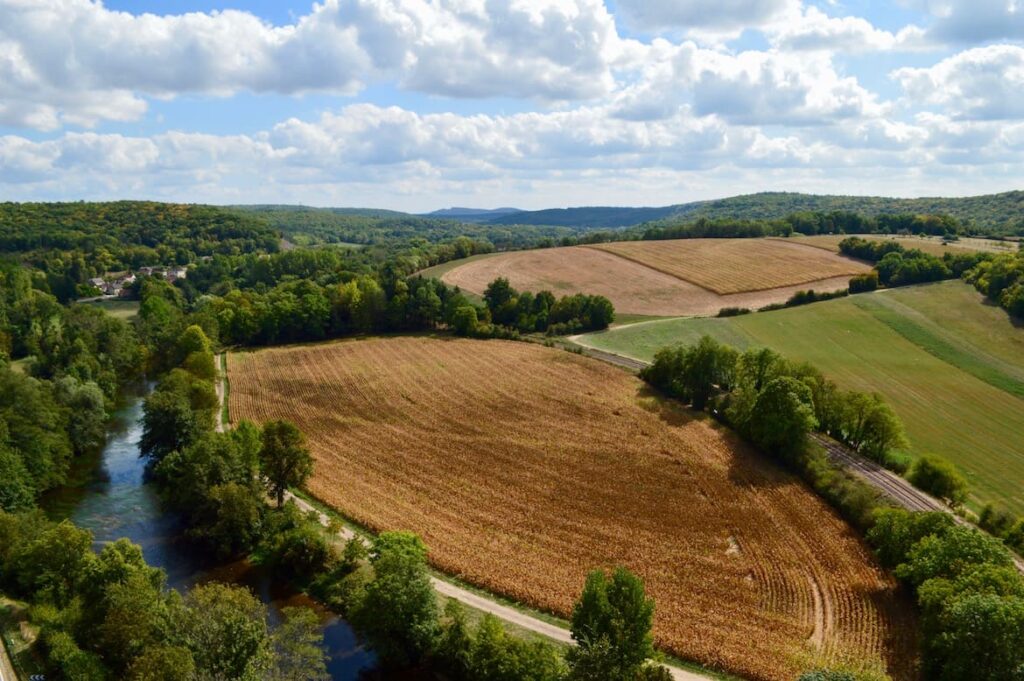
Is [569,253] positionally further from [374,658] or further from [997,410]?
[374,658]

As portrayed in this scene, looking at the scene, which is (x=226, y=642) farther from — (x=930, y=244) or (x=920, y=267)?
(x=930, y=244)

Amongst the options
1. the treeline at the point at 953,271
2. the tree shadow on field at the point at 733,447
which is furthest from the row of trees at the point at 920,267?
the tree shadow on field at the point at 733,447

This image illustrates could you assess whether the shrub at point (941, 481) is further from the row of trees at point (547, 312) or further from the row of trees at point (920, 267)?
the row of trees at point (920, 267)

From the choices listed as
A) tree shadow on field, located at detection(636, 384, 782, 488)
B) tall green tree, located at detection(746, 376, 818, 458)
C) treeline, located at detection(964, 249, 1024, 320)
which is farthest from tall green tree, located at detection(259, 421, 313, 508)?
treeline, located at detection(964, 249, 1024, 320)

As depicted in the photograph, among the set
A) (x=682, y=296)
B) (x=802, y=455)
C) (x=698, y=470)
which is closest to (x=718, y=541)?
(x=698, y=470)

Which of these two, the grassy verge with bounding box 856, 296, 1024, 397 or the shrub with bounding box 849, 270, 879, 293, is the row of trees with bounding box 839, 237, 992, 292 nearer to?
the shrub with bounding box 849, 270, 879, 293
